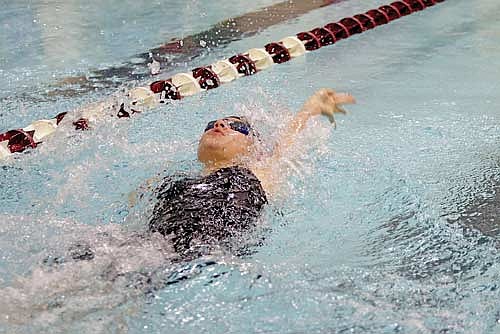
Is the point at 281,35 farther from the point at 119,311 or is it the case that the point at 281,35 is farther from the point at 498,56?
the point at 119,311

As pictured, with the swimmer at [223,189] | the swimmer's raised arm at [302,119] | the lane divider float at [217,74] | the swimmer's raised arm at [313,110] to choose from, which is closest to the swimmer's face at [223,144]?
the swimmer at [223,189]

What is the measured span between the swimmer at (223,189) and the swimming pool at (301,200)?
3.0 inches

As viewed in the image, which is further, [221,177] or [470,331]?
[221,177]

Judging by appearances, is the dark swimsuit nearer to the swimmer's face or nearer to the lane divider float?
the swimmer's face

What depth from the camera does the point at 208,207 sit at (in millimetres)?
2297

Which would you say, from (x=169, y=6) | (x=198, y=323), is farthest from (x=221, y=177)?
(x=169, y=6)

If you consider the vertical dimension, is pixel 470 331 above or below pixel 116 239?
below

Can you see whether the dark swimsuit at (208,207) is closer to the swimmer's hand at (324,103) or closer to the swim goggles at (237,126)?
the swim goggles at (237,126)

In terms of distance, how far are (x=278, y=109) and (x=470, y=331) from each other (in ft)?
6.14

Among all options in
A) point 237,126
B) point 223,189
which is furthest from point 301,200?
point 223,189

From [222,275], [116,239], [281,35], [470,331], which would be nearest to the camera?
[470,331]

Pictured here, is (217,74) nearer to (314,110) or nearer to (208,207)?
(314,110)

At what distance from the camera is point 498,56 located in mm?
4598

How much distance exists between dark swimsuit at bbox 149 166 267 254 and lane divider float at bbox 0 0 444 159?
1.14 metres
